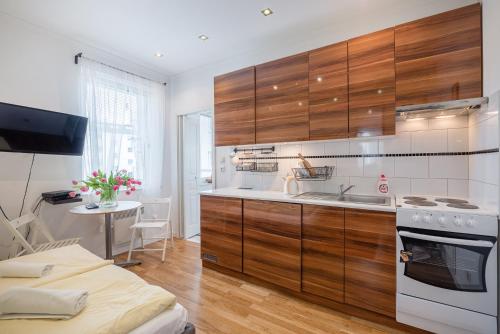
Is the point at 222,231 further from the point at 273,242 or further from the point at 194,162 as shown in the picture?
the point at 194,162

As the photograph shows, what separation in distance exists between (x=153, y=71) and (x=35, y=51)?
4.64 ft

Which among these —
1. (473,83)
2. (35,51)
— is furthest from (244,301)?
(35,51)

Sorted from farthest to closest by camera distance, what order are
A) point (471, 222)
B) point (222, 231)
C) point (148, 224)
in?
point (148, 224) < point (222, 231) < point (471, 222)

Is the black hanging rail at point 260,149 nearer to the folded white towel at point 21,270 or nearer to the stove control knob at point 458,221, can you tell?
the stove control knob at point 458,221

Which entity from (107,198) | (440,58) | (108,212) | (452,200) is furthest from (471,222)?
(107,198)

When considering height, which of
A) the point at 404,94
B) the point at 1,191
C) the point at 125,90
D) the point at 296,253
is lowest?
the point at 296,253

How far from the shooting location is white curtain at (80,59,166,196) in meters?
2.86

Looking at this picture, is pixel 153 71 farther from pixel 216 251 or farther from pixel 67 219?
pixel 216 251

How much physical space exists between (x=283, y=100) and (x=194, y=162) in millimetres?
2124

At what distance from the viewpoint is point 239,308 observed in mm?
1974

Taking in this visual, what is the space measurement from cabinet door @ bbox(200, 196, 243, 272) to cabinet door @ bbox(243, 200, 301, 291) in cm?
10

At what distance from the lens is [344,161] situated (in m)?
2.41

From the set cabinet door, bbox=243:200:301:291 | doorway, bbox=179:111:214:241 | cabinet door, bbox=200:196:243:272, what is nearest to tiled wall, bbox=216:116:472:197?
cabinet door, bbox=243:200:301:291

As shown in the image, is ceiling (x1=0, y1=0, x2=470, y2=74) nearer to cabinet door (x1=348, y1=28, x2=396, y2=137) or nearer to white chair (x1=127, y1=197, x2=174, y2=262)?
cabinet door (x1=348, y1=28, x2=396, y2=137)
